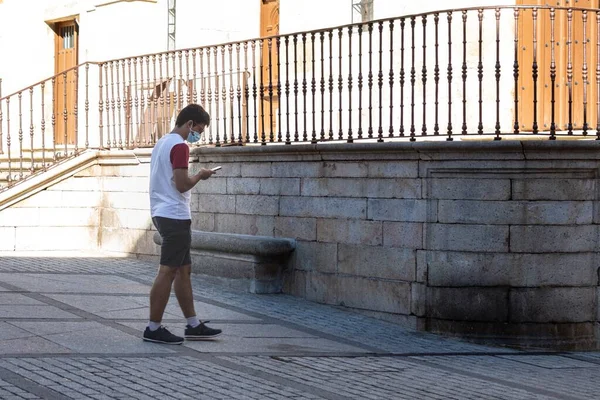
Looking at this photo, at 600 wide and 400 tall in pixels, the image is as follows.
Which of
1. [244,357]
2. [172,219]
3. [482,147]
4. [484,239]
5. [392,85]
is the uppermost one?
[392,85]

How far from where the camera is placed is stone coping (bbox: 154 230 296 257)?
11805 mm

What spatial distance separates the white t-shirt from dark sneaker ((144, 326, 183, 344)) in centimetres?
88

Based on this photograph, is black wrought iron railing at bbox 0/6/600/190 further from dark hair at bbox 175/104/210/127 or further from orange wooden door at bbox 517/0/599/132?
dark hair at bbox 175/104/210/127

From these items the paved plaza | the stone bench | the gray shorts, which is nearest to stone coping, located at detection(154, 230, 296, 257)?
the stone bench

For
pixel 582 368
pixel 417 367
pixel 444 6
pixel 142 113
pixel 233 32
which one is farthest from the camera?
pixel 233 32

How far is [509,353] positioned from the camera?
392 inches

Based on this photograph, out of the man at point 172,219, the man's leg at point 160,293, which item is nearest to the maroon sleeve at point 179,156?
the man at point 172,219

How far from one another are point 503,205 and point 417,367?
217 centimetres

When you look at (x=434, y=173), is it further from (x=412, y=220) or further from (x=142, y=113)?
(x=142, y=113)

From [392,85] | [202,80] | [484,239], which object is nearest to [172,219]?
[484,239]

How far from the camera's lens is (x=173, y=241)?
873 centimetres

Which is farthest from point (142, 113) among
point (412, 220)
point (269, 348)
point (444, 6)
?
point (269, 348)

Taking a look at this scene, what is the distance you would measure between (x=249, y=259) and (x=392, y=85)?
2.48 meters

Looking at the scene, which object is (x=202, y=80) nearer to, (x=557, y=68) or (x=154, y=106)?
(x=154, y=106)
